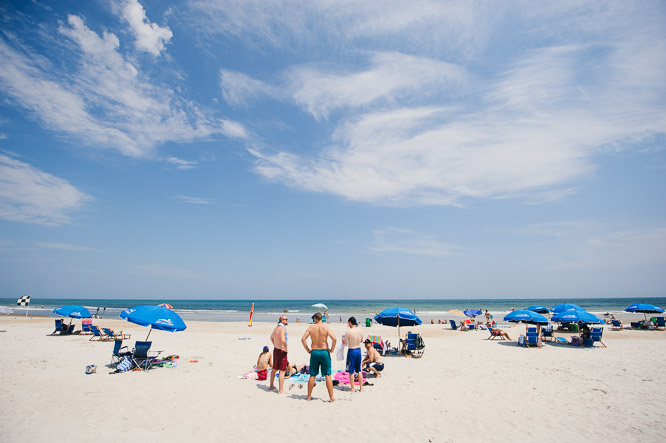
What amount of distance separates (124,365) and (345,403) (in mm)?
6573

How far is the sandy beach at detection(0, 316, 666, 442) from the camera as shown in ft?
17.9

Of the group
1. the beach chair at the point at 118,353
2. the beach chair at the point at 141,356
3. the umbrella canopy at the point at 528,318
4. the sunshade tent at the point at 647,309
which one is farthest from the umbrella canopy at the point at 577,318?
the beach chair at the point at 118,353

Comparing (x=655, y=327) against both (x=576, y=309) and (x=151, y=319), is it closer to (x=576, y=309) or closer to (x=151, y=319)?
(x=576, y=309)

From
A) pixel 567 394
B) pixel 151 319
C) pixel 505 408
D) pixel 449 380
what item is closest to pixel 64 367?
pixel 151 319

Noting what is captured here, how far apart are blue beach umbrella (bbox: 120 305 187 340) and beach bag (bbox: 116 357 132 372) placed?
1.32m

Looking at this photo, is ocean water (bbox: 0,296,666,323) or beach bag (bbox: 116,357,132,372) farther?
ocean water (bbox: 0,296,666,323)

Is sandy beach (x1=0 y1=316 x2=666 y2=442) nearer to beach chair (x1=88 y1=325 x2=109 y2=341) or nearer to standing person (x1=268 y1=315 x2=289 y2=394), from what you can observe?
standing person (x1=268 y1=315 x2=289 y2=394)

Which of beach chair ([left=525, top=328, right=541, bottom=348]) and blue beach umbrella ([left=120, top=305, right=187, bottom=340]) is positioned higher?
blue beach umbrella ([left=120, top=305, right=187, bottom=340])

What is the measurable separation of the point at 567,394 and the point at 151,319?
417 inches

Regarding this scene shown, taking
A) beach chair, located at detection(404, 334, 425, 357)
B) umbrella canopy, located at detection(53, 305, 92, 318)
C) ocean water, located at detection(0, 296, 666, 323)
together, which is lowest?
ocean water, located at detection(0, 296, 666, 323)

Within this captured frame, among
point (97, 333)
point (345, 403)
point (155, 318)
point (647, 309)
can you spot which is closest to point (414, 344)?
point (345, 403)

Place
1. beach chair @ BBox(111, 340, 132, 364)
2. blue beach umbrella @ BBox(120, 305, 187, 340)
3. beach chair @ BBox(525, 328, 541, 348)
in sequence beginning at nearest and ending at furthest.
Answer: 1. blue beach umbrella @ BBox(120, 305, 187, 340)
2. beach chair @ BBox(111, 340, 132, 364)
3. beach chair @ BBox(525, 328, 541, 348)

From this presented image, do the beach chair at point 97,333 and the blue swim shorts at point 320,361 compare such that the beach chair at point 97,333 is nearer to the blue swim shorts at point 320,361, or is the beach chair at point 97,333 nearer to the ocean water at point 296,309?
the blue swim shorts at point 320,361

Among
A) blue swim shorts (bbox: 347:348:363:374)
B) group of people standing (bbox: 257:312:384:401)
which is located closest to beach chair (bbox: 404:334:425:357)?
group of people standing (bbox: 257:312:384:401)
